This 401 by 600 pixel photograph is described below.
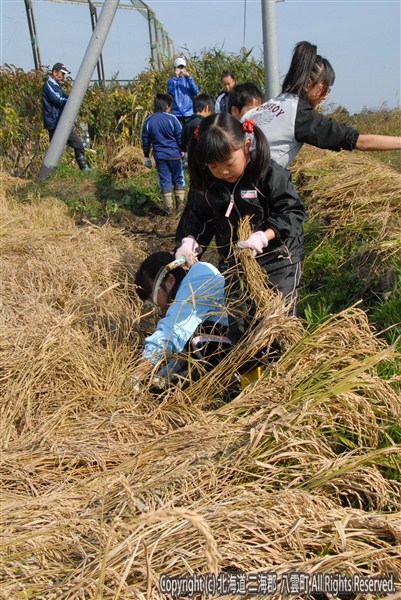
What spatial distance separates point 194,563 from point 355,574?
17.3 inches

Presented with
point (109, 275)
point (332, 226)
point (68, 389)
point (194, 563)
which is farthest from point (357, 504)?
point (332, 226)

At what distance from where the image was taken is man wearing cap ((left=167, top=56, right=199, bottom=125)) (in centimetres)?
849

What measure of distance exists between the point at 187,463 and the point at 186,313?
893mm

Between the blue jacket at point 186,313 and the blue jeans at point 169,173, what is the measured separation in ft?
14.9

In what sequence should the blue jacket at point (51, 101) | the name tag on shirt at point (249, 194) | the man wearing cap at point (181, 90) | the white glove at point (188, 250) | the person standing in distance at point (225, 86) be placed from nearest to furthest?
the name tag on shirt at point (249, 194) → the white glove at point (188, 250) → the person standing in distance at point (225, 86) → the man wearing cap at point (181, 90) → the blue jacket at point (51, 101)

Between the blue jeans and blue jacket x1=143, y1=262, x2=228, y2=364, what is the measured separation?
4.55 meters

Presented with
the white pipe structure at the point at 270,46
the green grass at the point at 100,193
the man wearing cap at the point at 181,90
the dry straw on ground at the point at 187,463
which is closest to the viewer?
the dry straw on ground at the point at 187,463

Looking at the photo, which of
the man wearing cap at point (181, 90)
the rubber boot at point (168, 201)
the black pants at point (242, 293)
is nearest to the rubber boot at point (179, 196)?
the rubber boot at point (168, 201)

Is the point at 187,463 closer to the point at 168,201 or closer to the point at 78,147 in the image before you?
the point at 168,201

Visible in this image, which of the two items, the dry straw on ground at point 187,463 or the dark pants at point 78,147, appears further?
the dark pants at point 78,147

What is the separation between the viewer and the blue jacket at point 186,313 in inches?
96.7

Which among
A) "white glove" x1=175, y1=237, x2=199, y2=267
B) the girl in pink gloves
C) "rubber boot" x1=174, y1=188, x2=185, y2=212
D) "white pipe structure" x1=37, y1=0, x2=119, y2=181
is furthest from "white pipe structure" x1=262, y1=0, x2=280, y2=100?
"white glove" x1=175, y1=237, x2=199, y2=267

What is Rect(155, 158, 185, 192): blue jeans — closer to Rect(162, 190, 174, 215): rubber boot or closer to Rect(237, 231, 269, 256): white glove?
Rect(162, 190, 174, 215): rubber boot

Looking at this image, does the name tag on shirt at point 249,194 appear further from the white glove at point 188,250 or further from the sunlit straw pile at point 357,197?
the sunlit straw pile at point 357,197
